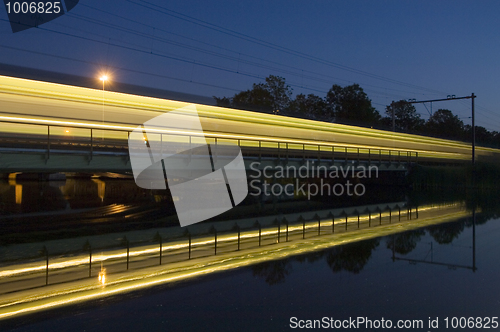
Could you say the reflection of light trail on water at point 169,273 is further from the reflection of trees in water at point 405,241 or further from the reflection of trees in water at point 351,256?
the reflection of trees in water at point 405,241

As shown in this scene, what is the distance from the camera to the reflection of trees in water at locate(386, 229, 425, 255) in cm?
862

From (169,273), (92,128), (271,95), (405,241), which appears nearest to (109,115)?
(92,128)

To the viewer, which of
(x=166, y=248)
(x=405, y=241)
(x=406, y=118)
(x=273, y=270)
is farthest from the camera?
(x=406, y=118)

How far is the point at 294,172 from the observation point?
21.9m

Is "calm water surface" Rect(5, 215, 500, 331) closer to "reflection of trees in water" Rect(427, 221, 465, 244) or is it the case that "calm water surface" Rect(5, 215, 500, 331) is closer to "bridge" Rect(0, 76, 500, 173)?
"reflection of trees in water" Rect(427, 221, 465, 244)

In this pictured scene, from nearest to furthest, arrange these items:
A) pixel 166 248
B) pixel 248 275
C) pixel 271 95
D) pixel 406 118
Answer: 1. pixel 248 275
2. pixel 166 248
3. pixel 271 95
4. pixel 406 118

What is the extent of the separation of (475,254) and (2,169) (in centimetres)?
1173

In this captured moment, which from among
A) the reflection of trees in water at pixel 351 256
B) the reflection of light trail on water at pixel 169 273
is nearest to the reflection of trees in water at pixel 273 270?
the reflection of light trail on water at pixel 169 273

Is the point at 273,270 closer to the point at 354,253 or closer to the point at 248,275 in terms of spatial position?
the point at 248,275

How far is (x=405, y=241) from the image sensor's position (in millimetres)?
9484

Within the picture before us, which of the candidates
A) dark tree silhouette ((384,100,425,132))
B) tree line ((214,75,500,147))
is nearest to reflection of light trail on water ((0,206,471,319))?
tree line ((214,75,500,147))

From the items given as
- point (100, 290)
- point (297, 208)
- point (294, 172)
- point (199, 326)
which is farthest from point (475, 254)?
point (294, 172)

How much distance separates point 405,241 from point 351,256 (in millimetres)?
2232

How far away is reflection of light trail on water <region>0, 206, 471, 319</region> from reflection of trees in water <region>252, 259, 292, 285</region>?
0.80 ft
